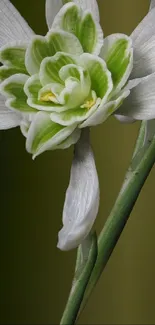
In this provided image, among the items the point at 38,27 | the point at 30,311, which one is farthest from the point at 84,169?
the point at 30,311

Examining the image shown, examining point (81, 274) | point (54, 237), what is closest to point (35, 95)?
point (81, 274)

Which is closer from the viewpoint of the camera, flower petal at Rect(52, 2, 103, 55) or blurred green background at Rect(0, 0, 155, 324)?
flower petal at Rect(52, 2, 103, 55)

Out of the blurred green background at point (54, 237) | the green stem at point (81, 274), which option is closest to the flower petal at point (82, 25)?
the green stem at point (81, 274)

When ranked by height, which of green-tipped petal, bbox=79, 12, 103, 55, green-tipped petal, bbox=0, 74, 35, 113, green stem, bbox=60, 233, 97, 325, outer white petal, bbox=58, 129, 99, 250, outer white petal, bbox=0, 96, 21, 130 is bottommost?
green stem, bbox=60, 233, 97, 325

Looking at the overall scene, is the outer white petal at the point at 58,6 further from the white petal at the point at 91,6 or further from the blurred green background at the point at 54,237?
the blurred green background at the point at 54,237

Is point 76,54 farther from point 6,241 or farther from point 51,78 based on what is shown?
point 6,241

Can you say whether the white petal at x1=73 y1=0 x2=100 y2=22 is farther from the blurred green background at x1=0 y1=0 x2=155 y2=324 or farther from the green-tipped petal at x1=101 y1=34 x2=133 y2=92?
the blurred green background at x1=0 y1=0 x2=155 y2=324

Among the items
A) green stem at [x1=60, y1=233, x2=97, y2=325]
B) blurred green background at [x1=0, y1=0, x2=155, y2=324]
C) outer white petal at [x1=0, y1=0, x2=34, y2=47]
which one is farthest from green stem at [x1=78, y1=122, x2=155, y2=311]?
blurred green background at [x1=0, y1=0, x2=155, y2=324]
